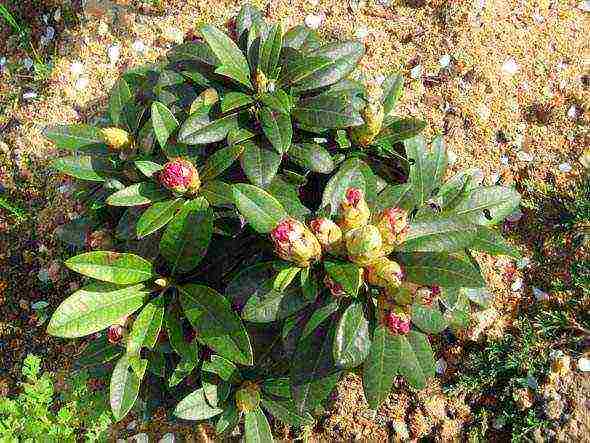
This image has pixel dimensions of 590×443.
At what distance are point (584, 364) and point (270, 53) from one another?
1.70 metres

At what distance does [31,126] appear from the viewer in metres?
A: 3.09

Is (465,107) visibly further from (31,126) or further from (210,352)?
(31,126)

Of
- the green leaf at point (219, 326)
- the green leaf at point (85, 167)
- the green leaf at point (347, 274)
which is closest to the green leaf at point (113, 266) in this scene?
the green leaf at point (219, 326)

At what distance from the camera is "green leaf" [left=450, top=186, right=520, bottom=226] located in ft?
6.42

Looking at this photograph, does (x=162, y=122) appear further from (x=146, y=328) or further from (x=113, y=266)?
(x=146, y=328)

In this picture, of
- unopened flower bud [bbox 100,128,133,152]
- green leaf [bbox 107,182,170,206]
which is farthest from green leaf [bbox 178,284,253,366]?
unopened flower bud [bbox 100,128,133,152]

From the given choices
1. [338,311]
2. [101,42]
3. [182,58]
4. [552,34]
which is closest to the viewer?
[338,311]

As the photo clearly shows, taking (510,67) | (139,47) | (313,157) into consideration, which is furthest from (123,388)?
(510,67)

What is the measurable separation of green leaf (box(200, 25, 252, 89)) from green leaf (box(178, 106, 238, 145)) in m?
0.13

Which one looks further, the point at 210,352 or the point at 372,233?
the point at 210,352

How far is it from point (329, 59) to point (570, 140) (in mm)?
1501

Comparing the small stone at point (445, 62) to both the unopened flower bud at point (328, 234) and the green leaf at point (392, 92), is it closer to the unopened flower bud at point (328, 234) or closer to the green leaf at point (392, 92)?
the green leaf at point (392, 92)

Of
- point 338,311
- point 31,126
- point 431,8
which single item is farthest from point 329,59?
point 31,126

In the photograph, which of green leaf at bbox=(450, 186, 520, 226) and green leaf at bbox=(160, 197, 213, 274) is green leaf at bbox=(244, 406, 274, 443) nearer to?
green leaf at bbox=(160, 197, 213, 274)
